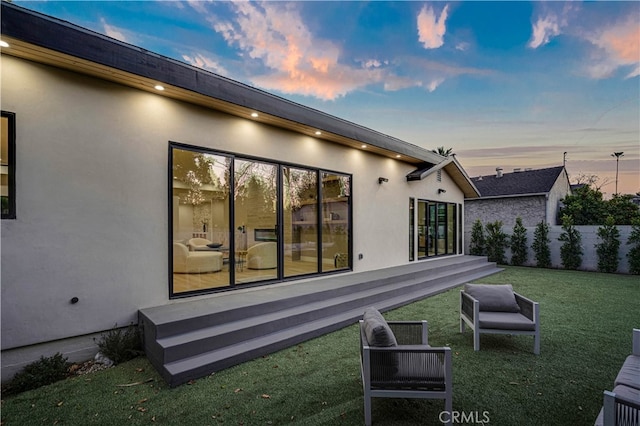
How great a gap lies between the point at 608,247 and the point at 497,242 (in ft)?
11.2

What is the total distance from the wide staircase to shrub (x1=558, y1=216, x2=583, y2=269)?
8.10 m

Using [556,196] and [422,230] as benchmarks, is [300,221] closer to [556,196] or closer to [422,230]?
[422,230]

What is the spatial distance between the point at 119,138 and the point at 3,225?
1.65m

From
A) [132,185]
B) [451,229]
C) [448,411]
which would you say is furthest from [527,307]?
[451,229]

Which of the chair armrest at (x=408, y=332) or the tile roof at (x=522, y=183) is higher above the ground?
the tile roof at (x=522, y=183)

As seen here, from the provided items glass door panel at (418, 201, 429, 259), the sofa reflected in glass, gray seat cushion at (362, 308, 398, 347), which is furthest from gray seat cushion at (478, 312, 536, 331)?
glass door panel at (418, 201, 429, 259)

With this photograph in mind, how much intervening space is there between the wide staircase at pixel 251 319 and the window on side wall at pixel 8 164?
1.99m

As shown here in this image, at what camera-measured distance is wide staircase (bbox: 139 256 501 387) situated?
341 cm

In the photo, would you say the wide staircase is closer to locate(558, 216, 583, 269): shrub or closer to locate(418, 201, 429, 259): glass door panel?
locate(418, 201, 429, 259): glass door panel

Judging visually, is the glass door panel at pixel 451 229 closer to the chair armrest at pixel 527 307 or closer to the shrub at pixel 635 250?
the shrub at pixel 635 250

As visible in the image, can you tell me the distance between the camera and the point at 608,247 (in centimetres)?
1020

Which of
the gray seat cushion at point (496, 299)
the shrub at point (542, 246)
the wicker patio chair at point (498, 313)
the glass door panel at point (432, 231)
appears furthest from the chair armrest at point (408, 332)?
the shrub at point (542, 246)

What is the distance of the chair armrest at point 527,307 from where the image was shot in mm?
3895

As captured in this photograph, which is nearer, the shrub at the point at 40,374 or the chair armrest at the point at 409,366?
the chair armrest at the point at 409,366
